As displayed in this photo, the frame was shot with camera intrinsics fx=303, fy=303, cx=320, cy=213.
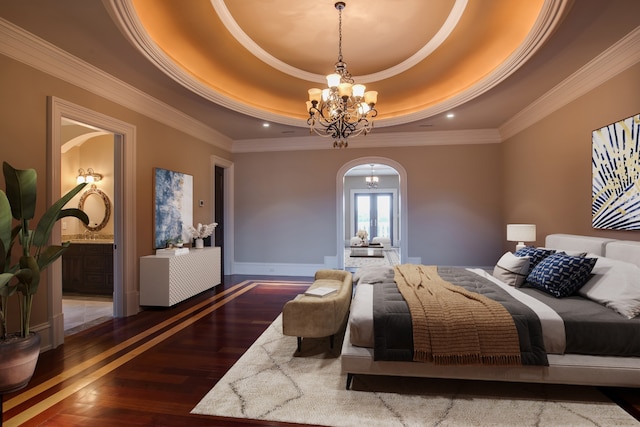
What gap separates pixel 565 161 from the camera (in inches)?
154

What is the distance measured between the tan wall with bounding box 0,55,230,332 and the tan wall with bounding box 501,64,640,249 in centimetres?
555

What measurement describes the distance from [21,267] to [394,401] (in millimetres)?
2831

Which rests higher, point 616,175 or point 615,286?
point 616,175

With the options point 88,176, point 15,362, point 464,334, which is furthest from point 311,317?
point 88,176

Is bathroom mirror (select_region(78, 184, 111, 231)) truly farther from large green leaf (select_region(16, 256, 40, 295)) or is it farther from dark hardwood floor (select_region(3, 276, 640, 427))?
large green leaf (select_region(16, 256, 40, 295))

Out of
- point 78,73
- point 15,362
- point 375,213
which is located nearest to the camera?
point 15,362

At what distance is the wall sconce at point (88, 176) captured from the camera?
17.6 feet

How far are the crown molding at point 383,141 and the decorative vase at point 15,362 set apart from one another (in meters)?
5.08

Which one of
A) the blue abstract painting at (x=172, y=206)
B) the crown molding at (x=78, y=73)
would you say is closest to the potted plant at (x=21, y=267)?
the crown molding at (x=78, y=73)

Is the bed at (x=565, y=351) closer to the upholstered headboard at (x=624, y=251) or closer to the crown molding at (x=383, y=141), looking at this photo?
the upholstered headboard at (x=624, y=251)

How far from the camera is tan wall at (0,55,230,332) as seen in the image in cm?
269

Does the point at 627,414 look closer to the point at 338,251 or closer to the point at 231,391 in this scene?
the point at 231,391

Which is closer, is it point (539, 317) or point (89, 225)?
point (539, 317)

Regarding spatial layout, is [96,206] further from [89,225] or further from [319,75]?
[319,75]
